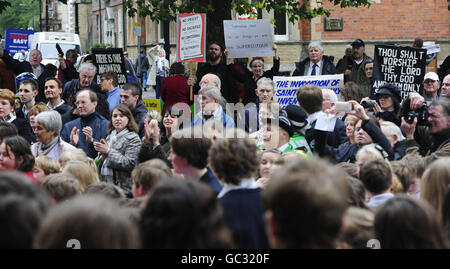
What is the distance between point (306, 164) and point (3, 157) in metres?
3.58

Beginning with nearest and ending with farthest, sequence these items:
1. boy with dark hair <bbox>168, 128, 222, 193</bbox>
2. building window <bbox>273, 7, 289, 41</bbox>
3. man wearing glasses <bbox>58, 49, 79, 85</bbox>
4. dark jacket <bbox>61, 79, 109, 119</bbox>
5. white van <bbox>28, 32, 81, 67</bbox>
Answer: boy with dark hair <bbox>168, 128, 222, 193</bbox>
dark jacket <bbox>61, 79, 109, 119</bbox>
man wearing glasses <bbox>58, 49, 79, 85</bbox>
building window <bbox>273, 7, 289, 41</bbox>
white van <bbox>28, 32, 81, 67</bbox>

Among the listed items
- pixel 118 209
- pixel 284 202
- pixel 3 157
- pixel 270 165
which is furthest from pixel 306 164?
pixel 3 157

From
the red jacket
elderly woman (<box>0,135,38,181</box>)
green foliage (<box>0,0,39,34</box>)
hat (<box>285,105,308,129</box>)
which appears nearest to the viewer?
elderly woman (<box>0,135,38,181</box>)

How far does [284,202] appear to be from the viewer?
290 cm

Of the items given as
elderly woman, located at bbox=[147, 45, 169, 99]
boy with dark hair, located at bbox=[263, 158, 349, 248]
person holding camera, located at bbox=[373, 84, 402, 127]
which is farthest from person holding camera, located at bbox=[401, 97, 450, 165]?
elderly woman, located at bbox=[147, 45, 169, 99]

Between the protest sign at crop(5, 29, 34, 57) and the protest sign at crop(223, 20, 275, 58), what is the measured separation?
23154mm

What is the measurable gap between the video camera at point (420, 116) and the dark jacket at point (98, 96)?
3985 millimetres

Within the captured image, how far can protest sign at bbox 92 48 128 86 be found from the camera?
12.0 meters

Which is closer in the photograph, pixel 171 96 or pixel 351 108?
pixel 351 108

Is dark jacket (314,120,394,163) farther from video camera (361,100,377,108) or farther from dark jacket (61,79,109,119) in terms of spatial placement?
dark jacket (61,79,109,119)

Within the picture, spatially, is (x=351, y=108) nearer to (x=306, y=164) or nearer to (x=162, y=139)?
(x=162, y=139)

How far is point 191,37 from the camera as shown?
11250mm

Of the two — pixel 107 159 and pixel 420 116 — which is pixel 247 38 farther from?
pixel 107 159

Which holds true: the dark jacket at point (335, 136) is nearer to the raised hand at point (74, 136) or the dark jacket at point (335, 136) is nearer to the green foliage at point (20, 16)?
the raised hand at point (74, 136)
